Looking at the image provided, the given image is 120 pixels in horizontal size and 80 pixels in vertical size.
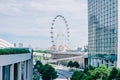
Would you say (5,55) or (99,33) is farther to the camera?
(99,33)

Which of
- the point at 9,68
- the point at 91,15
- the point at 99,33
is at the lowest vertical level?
the point at 9,68

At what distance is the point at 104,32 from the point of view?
77.8m

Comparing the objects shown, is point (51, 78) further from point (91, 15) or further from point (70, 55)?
point (70, 55)

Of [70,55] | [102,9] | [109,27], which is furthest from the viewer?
[70,55]

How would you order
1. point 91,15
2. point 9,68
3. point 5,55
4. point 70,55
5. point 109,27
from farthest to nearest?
point 70,55 < point 91,15 < point 109,27 < point 9,68 < point 5,55

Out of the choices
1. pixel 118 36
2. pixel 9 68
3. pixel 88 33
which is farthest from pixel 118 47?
pixel 9 68

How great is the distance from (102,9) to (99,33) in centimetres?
704

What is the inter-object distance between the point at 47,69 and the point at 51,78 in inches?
72.7

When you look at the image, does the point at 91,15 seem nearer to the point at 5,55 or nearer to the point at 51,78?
the point at 51,78

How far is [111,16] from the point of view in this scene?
71.9m

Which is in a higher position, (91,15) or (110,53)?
(91,15)

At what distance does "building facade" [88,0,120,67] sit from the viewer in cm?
6912

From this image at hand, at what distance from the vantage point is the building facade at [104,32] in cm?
6912

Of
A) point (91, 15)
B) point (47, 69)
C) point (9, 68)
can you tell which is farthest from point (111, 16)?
point (9, 68)
